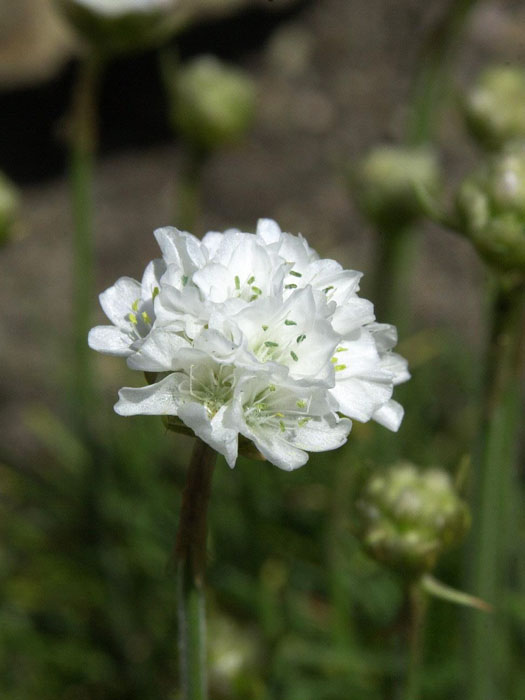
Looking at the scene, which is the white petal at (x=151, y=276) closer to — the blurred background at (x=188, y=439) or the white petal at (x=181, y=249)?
the white petal at (x=181, y=249)

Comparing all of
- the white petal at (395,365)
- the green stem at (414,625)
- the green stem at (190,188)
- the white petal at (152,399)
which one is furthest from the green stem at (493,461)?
the green stem at (190,188)

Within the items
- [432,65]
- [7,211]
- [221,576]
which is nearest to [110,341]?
[7,211]

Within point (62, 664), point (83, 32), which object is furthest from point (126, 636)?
point (83, 32)

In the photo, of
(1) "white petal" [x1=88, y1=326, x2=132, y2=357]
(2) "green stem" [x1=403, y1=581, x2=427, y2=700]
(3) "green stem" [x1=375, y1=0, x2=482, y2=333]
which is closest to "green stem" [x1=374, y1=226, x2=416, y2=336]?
(3) "green stem" [x1=375, y1=0, x2=482, y2=333]

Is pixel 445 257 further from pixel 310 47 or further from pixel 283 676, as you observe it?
pixel 283 676

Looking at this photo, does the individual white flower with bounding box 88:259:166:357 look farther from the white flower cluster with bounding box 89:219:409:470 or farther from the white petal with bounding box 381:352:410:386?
the white petal with bounding box 381:352:410:386

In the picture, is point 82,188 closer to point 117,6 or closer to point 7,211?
point 7,211
